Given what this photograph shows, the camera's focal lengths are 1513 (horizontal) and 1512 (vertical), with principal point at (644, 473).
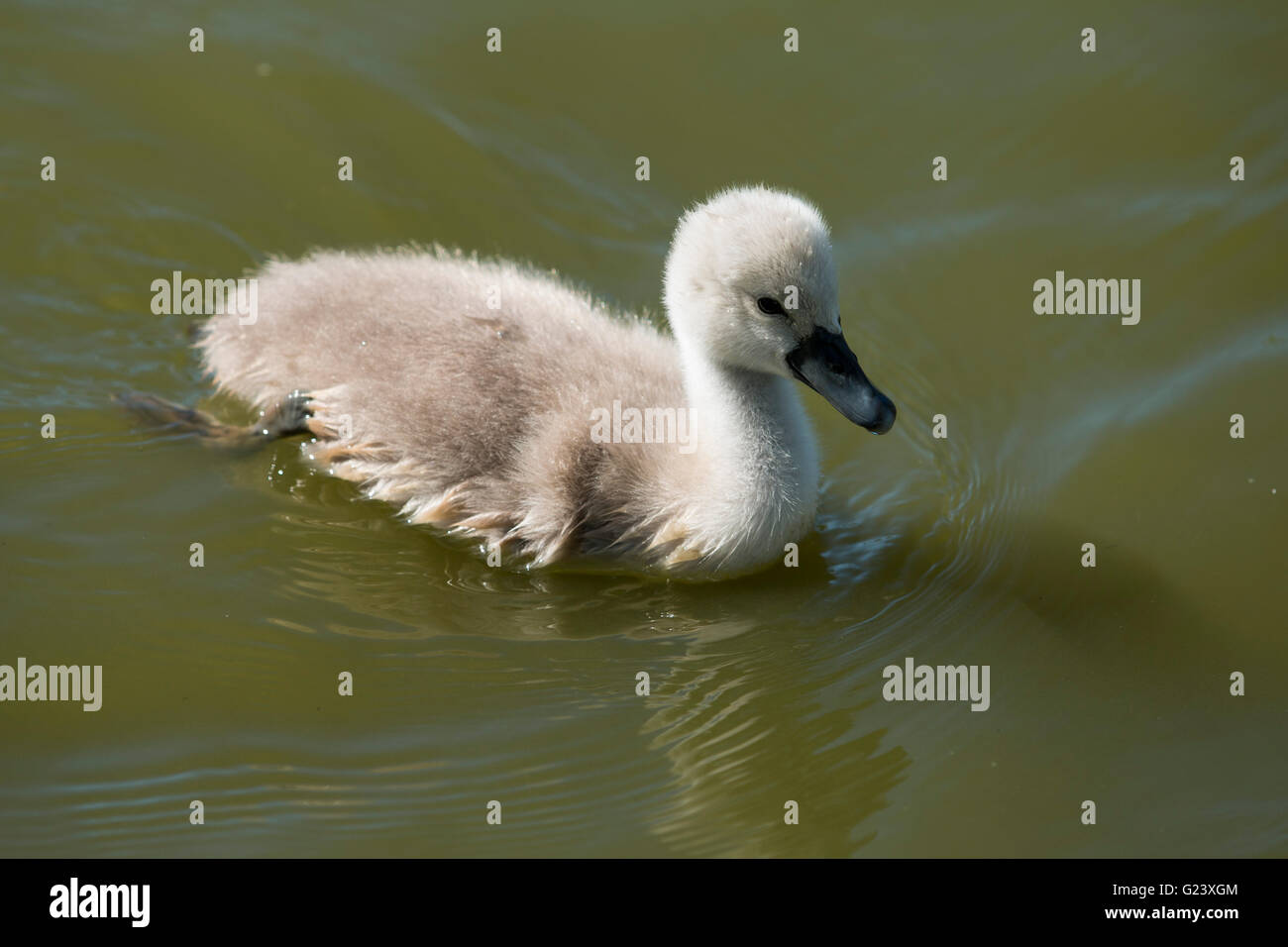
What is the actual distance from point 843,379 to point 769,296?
1.07 ft

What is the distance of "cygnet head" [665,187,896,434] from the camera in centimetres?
424

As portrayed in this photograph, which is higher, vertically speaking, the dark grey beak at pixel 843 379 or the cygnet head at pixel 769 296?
the cygnet head at pixel 769 296

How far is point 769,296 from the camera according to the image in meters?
4.29

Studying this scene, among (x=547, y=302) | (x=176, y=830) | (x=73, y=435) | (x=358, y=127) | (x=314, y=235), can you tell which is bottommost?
(x=176, y=830)

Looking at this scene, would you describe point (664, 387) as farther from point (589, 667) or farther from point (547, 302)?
point (589, 667)

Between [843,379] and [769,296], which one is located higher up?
[769,296]

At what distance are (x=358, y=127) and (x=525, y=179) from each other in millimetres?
732

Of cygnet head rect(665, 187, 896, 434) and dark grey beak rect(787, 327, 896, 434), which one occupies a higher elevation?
cygnet head rect(665, 187, 896, 434)

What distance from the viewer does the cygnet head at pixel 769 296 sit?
4.24 meters

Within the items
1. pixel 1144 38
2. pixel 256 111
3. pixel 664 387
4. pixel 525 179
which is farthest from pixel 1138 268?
pixel 256 111

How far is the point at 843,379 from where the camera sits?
435cm

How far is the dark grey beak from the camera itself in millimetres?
4328

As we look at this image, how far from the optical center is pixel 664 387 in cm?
474

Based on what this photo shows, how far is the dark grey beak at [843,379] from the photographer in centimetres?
433
